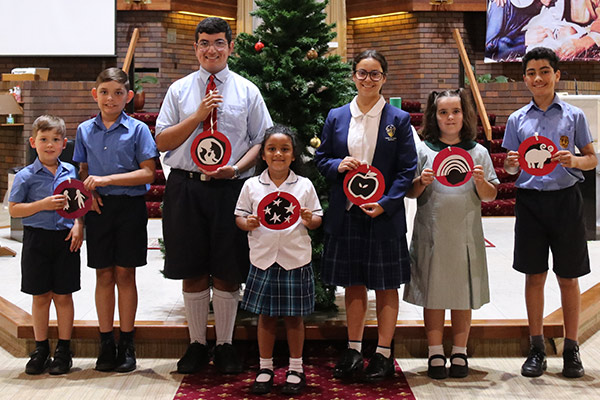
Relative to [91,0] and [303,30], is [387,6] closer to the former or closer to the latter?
[91,0]

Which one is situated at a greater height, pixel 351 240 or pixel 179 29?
pixel 179 29

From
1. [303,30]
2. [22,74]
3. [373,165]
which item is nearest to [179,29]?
[22,74]

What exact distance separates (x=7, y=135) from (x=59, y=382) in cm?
831

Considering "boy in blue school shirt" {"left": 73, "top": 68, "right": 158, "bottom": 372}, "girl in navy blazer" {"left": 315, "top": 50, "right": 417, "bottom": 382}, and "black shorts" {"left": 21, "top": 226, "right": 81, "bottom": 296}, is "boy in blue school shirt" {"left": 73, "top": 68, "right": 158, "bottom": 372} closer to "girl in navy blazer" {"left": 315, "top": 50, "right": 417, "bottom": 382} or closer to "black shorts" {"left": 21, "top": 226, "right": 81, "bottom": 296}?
"black shorts" {"left": 21, "top": 226, "right": 81, "bottom": 296}

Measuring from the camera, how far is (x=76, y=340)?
3.71 metres

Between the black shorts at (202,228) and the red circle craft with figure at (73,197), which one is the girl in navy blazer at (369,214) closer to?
the black shorts at (202,228)

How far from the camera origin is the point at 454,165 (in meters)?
3.25

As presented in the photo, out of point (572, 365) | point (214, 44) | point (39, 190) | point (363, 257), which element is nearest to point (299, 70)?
point (214, 44)

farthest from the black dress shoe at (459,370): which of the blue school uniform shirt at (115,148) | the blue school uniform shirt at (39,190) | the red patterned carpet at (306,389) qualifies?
the blue school uniform shirt at (39,190)

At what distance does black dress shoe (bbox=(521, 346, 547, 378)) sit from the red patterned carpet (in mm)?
577

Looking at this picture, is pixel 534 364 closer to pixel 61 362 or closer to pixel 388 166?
pixel 388 166

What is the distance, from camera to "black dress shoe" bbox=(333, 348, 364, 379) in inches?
131

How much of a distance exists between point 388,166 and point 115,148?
4.08ft

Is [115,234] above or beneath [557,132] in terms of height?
beneath
